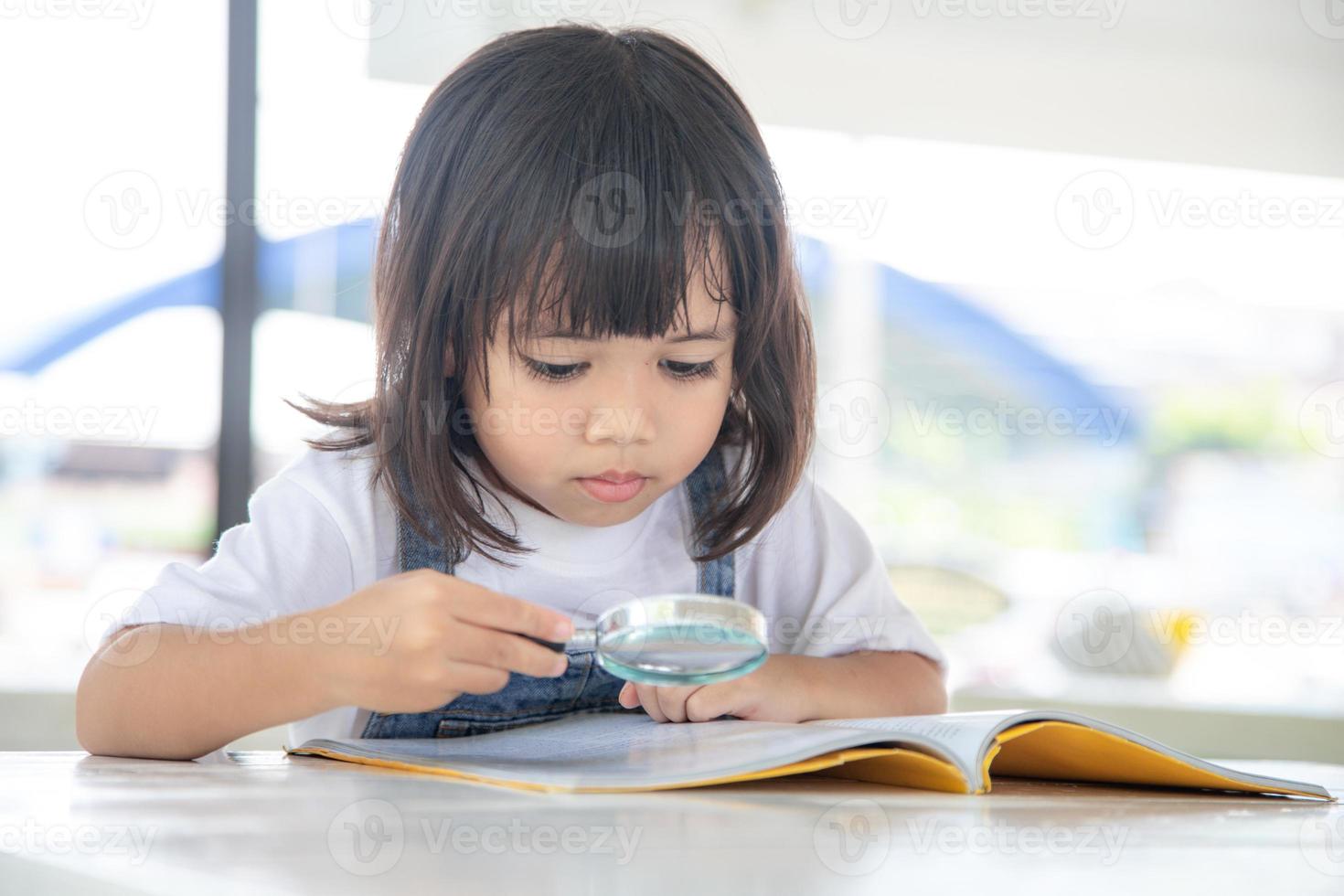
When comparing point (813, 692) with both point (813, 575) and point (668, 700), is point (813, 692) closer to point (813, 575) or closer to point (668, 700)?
point (668, 700)

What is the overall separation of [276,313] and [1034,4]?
2.05 meters

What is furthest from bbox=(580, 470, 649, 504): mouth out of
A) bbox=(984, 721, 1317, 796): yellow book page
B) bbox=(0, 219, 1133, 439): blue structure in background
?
bbox=(0, 219, 1133, 439): blue structure in background

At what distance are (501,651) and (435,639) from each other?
4cm

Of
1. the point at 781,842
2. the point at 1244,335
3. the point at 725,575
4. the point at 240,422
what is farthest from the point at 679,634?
the point at 1244,335

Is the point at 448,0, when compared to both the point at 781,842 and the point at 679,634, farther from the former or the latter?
the point at 781,842

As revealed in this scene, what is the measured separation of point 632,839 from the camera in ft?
1.45

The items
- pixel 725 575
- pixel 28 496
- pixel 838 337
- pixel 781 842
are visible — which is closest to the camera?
pixel 781 842

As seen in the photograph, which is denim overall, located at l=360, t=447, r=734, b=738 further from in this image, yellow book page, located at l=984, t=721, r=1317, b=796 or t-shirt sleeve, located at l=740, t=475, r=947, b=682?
yellow book page, located at l=984, t=721, r=1317, b=796

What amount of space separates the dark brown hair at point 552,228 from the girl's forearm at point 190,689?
0.72 feet

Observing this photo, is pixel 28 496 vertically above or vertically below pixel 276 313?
below

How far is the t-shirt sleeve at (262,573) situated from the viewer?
0.81m

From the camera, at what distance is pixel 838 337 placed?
10.5ft

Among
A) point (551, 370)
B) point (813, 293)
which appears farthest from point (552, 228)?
point (813, 293)

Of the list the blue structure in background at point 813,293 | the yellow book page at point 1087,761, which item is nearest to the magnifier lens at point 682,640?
the yellow book page at point 1087,761
